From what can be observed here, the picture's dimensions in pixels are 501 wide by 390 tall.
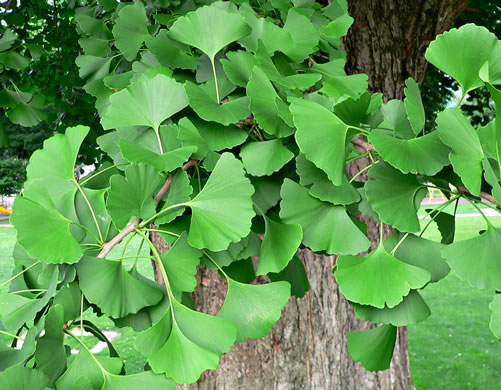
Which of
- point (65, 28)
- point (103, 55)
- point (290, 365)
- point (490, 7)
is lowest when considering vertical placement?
point (290, 365)

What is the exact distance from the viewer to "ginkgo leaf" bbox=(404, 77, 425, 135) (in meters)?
0.66

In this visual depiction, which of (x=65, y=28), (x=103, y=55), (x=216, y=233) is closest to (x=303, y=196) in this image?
(x=216, y=233)

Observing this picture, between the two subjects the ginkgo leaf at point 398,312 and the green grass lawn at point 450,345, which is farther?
the green grass lawn at point 450,345

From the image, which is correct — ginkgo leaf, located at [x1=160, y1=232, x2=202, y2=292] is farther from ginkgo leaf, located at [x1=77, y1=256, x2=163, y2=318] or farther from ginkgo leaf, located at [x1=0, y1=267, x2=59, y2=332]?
ginkgo leaf, located at [x1=0, y1=267, x2=59, y2=332]

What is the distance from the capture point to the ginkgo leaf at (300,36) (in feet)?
3.08

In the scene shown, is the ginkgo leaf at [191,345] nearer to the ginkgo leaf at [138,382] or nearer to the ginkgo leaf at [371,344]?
the ginkgo leaf at [138,382]

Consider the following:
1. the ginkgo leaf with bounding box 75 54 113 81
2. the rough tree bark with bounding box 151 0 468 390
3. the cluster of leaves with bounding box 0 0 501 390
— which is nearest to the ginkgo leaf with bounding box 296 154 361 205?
the cluster of leaves with bounding box 0 0 501 390

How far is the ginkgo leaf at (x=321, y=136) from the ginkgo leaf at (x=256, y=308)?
0.18m

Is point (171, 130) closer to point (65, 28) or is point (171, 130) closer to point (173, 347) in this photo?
point (173, 347)

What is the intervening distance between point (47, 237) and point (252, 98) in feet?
1.08

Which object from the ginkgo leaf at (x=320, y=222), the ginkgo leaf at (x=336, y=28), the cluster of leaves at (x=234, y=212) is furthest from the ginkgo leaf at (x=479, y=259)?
the ginkgo leaf at (x=336, y=28)

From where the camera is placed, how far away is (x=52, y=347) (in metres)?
0.61

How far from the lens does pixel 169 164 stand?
26.7 inches

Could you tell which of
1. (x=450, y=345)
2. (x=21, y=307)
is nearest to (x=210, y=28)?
(x=21, y=307)
